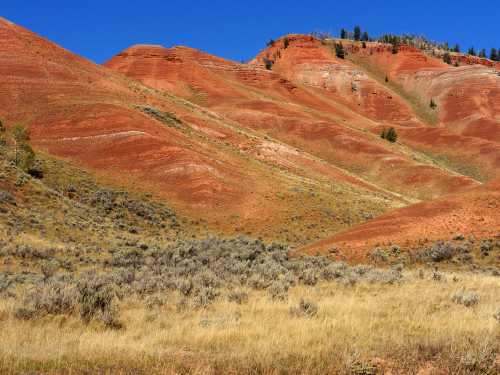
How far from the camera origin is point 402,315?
8.37 m

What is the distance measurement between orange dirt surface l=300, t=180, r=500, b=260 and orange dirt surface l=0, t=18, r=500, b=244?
76cm

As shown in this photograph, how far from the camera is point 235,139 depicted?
52.8 m

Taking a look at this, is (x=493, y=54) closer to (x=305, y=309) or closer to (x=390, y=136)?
(x=390, y=136)

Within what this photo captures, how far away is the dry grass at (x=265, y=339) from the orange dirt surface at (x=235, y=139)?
13.8 m

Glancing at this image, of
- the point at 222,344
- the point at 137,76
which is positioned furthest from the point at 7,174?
the point at 137,76

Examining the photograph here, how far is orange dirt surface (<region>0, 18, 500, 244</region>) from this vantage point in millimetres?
35144

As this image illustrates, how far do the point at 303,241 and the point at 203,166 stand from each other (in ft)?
39.8

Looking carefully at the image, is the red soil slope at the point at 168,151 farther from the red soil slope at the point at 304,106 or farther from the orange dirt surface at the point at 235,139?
the red soil slope at the point at 304,106

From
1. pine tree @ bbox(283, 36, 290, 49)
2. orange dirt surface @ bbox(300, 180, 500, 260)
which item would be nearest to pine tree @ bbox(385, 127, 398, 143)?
orange dirt surface @ bbox(300, 180, 500, 260)

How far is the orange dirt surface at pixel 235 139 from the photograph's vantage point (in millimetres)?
35144

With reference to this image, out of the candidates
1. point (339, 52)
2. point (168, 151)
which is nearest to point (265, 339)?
point (168, 151)

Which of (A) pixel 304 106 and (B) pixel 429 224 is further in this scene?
(A) pixel 304 106

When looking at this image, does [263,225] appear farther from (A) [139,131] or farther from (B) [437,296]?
(B) [437,296]

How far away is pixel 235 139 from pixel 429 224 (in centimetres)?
3430
